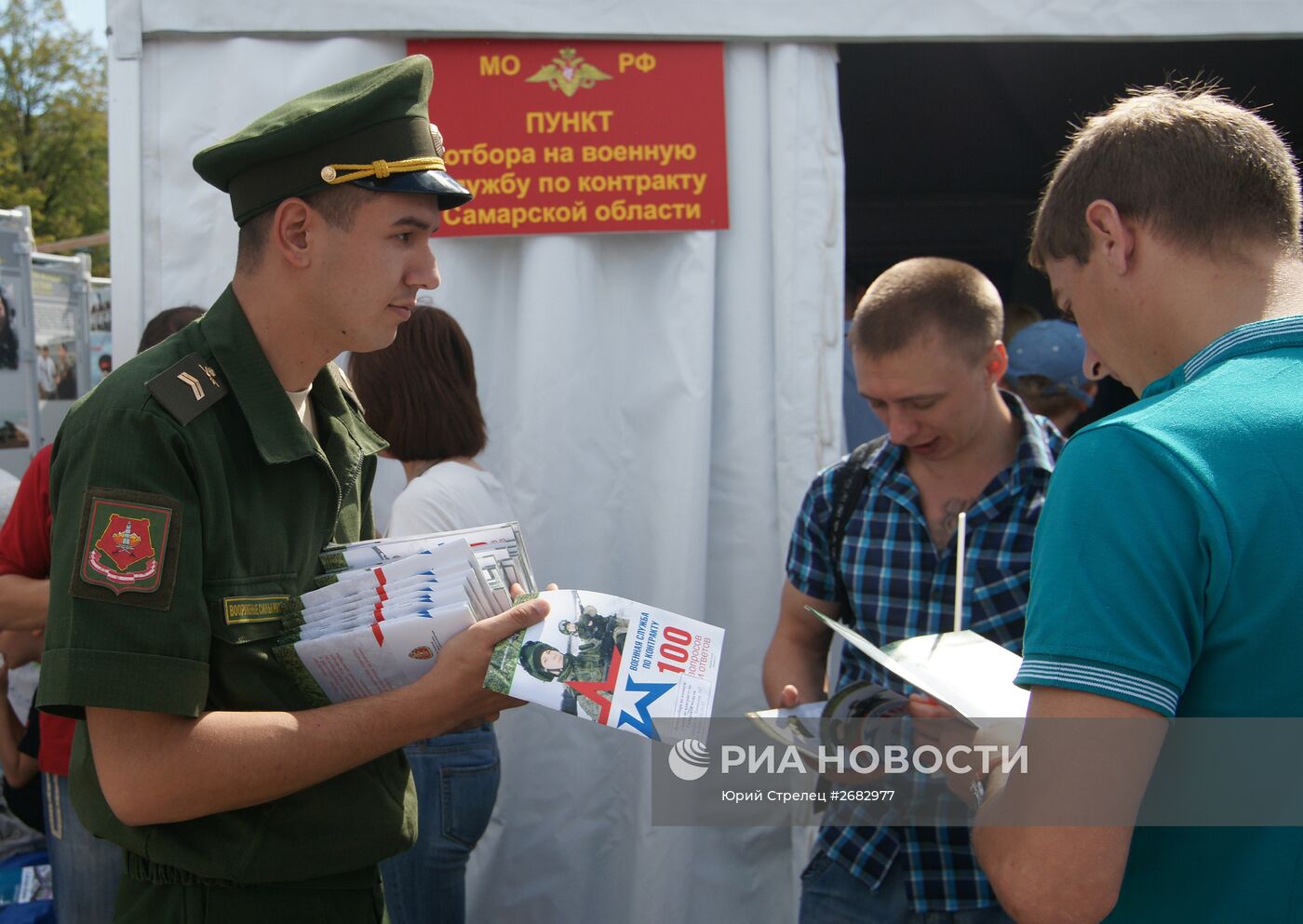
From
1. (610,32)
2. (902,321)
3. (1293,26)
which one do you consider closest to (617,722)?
(902,321)

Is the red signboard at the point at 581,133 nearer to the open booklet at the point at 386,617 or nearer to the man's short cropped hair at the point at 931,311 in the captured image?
the man's short cropped hair at the point at 931,311

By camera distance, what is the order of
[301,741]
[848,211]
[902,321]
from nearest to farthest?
[301,741]
[902,321]
[848,211]

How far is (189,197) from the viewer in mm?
2820

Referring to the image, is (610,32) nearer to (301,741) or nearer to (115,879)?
(301,741)

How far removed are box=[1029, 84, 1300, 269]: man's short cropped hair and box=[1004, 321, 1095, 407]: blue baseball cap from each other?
2164 millimetres

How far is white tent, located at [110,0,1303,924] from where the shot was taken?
9.23 ft

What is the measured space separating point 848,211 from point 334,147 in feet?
18.0

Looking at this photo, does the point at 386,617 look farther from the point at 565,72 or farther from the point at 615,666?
the point at 565,72

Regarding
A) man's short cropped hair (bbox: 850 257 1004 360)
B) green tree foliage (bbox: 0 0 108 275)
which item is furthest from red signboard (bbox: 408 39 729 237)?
green tree foliage (bbox: 0 0 108 275)

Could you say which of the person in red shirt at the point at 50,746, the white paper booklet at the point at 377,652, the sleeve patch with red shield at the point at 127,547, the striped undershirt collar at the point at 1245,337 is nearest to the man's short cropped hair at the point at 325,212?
the sleeve patch with red shield at the point at 127,547

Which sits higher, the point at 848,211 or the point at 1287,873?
the point at 848,211

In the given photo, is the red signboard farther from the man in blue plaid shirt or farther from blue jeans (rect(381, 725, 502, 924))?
blue jeans (rect(381, 725, 502, 924))

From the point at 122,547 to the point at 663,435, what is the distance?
1880 mm

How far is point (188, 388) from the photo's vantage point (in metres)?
1.38
